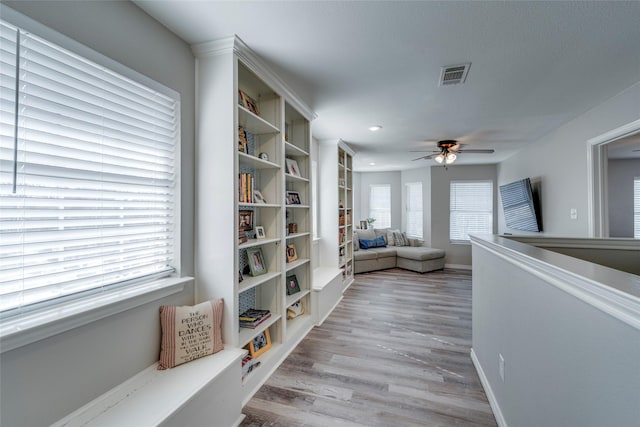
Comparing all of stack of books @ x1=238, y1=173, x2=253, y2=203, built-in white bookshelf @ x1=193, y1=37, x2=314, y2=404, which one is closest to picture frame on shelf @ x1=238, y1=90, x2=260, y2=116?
built-in white bookshelf @ x1=193, y1=37, x2=314, y2=404

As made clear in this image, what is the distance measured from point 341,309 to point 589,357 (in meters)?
3.08

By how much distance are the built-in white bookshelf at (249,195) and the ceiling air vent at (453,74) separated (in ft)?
4.25

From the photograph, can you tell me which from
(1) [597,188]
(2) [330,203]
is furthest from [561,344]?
(2) [330,203]

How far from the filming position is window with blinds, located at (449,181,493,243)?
249 inches

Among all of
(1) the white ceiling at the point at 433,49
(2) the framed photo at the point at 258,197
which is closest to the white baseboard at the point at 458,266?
(1) the white ceiling at the point at 433,49

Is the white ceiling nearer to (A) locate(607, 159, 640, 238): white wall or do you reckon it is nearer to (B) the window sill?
(B) the window sill

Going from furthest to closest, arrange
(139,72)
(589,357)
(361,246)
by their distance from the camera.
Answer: (361,246)
(139,72)
(589,357)

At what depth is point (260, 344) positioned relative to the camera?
7.57ft

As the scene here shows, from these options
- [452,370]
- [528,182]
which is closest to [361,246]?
[528,182]

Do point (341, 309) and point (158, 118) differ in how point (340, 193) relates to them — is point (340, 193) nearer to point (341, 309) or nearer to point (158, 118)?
point (341, 309)

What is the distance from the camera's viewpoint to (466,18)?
1.53 m

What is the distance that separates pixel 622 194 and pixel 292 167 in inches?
254

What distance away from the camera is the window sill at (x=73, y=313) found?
1.01m

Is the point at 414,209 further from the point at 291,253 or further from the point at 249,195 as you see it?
the point at 249,195
